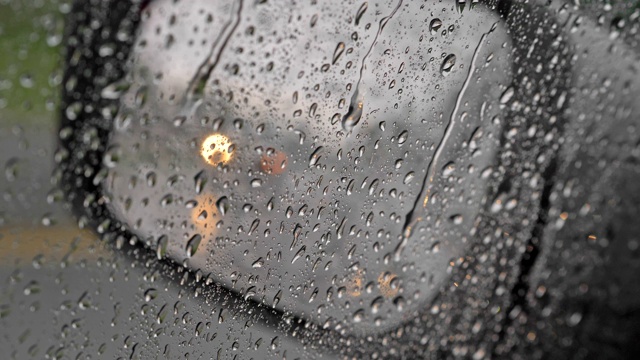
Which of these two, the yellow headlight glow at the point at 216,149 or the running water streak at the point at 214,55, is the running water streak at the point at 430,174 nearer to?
the yellow headlight glow at the point at 216,149


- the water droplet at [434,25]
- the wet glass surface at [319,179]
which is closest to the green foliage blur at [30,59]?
the wet glass surface at [319,179]

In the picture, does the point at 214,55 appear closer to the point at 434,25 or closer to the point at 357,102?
the point at 357,102

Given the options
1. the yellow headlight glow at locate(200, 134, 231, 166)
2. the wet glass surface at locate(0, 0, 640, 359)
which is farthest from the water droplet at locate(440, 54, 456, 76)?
the yellow headlight glow at locate(200, 134, 231, 166)

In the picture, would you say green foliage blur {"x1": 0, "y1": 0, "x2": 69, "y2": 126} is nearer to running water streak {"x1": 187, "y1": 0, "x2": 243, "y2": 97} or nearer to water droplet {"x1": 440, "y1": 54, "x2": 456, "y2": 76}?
running water streak {"x1": 187, "y1": 0, "x2": 243, "y2": 97}

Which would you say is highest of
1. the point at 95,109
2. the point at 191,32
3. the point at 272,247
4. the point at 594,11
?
the point at 594,11

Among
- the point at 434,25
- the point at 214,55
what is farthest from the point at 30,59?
the point at 434,25

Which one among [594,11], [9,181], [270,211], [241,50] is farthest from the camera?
[594,11]

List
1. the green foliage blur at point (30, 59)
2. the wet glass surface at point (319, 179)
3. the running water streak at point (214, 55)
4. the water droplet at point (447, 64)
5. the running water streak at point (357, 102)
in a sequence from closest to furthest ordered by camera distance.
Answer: the green foliage blur at point (30, 59) → the wet glass surface at point (319, 179) → the running water streak at point (214, 55) → the running water streak at point (357, 102) → the water droplet at point (447, 64)

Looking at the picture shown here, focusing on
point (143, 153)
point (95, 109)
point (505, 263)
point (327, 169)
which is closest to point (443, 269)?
point (505, 263)

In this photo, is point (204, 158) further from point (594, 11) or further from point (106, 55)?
point (594, 11)
